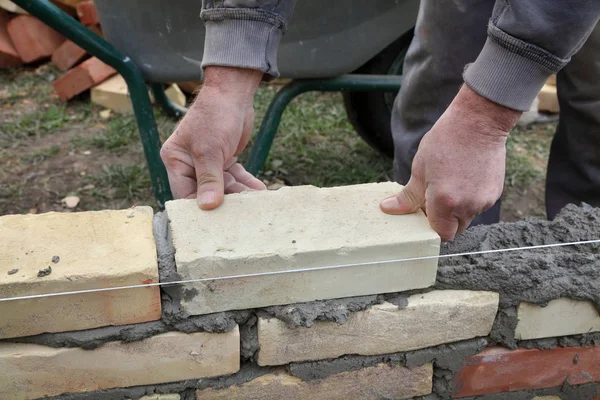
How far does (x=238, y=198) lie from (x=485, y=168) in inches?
21.8

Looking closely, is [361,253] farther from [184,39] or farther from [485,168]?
[184,39]

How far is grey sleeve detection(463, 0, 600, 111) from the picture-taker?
3.84 ft

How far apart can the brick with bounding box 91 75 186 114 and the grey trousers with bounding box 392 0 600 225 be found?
2177mm

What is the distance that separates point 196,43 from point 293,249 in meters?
1.29

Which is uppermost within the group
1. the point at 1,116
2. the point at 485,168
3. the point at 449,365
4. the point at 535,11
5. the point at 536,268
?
the point at 535,11

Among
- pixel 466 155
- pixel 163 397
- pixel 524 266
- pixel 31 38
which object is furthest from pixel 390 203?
pixel 31 38

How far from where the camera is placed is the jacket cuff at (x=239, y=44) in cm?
146

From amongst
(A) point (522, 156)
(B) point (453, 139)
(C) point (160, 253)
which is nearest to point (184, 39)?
(C) point (160, 253)

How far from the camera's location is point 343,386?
150cm

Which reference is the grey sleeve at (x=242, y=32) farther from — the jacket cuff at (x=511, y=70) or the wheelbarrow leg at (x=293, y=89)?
the wheelbarrow leg at (x=293, y=89)

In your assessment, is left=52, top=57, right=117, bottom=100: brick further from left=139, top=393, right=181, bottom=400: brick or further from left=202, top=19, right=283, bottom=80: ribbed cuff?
left=139, top=393, right=181, bottom=400: brick

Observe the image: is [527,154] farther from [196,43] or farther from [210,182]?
[210,182]

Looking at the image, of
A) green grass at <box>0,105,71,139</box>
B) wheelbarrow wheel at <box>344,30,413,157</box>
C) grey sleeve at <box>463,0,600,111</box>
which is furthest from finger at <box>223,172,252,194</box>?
green grass at <box>0,105,71,139</box>

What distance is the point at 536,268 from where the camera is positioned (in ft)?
4.71
